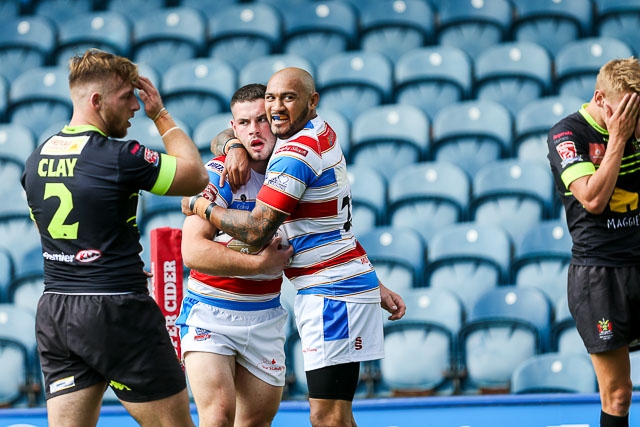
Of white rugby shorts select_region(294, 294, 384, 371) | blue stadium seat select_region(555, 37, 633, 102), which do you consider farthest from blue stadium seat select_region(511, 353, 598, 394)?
blue stadium seat select_region(555, 37, 633, 102)

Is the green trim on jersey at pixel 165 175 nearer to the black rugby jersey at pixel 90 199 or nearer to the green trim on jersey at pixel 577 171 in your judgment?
the black rugby jersey at pixel 90 199

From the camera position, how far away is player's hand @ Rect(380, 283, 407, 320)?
14.4 ft

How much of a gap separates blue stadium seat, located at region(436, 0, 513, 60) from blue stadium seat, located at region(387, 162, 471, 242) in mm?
2192

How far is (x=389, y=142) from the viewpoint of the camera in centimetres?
805

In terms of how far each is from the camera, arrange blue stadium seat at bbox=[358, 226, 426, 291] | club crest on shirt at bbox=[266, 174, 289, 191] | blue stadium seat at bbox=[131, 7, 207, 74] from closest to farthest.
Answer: club crest on shirt at bbox=[266, 174, 289, 191] < blue stadium seat at bbox=[358, 226, 426, 291] < blue stadium seat at bbox=[131, 7, 207, 74]

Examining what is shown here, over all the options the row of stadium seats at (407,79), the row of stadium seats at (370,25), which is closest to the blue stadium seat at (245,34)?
the row of stadium seats at (370,25)

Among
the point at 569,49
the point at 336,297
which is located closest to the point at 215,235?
the point at 336,297

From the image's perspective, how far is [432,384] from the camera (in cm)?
609

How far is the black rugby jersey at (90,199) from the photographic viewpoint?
3.54 metres

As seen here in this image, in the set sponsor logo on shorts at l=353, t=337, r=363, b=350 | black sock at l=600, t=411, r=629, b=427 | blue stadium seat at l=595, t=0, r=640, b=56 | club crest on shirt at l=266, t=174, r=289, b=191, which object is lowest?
black sock at l=600, t=411, r=629, b=427

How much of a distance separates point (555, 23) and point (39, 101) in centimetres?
520

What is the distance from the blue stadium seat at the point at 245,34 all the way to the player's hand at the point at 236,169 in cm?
524

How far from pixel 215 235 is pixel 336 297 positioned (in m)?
0.70

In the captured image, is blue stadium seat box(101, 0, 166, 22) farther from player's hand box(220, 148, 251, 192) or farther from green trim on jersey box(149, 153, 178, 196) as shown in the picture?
green trim on jersey box(149, 153, 178, 196)
